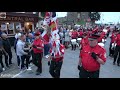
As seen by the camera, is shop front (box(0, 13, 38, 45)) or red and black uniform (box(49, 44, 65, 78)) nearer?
red and black uniform (box(49, 44, 65, 78))

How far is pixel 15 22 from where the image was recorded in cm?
2041

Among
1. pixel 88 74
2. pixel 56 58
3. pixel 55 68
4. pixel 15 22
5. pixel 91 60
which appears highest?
pixel 15 22

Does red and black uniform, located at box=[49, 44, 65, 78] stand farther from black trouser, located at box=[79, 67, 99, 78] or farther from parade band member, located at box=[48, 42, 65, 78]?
black trouser, located at box=[79, 67, 99, 78]

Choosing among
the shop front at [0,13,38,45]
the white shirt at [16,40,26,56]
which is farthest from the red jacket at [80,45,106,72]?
the shop front at [0,13,38,45]

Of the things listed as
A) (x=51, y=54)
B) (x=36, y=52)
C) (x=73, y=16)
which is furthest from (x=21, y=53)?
(x=73, y=16)

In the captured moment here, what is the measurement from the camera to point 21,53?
9.71 m

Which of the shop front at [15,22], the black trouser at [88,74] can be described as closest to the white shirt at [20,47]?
the black trouser at [88,74]

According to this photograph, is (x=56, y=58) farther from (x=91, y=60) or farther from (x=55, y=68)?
(x=91, y=60)

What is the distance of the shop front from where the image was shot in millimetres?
18467

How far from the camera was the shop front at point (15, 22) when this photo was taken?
60.6 ft

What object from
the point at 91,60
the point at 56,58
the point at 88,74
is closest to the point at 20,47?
the point at 56,58

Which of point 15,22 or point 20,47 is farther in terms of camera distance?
point 15,22
